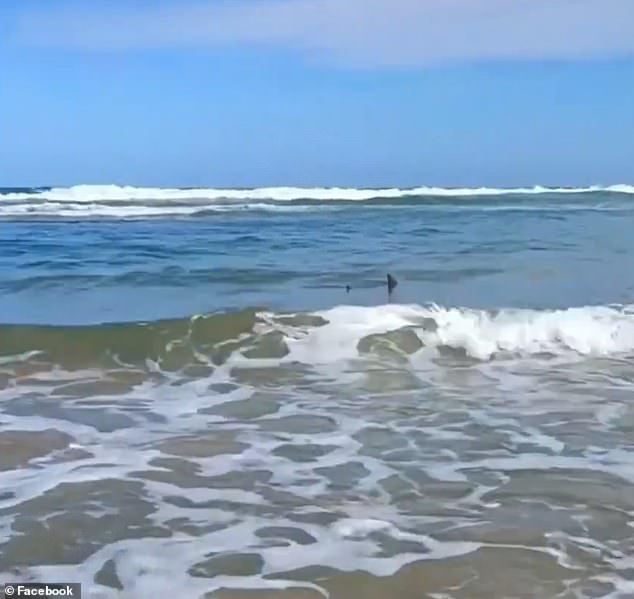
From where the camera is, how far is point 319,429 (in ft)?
20.5

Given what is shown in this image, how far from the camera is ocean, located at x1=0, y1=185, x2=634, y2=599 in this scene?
13.2 feet

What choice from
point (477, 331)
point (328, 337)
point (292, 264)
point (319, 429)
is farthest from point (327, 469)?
point (292, 264)

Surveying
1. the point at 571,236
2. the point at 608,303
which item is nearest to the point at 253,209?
the point at 571,236

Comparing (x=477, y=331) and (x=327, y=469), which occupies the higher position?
(x=477, y=331)

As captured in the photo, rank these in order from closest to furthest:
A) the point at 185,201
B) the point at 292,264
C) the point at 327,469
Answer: the point at 327,469
the point at 292,264
the point at 185,201

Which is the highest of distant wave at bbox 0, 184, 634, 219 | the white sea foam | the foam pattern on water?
distant wave at bbox 0, 184, 634, 219

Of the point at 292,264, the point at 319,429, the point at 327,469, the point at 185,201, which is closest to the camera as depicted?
the point at 327,469

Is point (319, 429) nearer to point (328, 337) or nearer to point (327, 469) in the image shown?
point (327, 469)

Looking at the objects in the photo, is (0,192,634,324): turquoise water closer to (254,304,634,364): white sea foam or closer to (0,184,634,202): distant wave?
(254,304,634,364): white sea foam

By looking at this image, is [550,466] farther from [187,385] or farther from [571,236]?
[571,236]

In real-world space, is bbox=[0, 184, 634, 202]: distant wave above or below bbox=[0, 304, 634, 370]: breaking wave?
above

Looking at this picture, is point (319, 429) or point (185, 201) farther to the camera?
point (185, 201)

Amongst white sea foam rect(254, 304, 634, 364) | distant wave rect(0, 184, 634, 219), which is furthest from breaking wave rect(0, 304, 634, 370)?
distant wave rect(0, 184, 634, 219)

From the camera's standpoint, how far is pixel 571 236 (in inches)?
823
